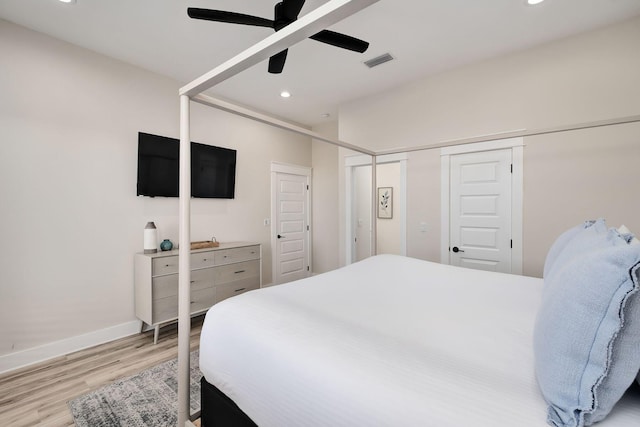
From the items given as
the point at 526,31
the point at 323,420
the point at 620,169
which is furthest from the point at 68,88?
the point at 620,169

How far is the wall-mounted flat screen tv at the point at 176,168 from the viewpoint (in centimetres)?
299

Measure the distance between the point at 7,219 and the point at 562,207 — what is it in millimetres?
4952

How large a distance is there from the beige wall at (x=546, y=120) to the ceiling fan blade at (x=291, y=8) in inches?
85.3

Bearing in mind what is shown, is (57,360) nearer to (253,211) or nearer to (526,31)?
(253,211)

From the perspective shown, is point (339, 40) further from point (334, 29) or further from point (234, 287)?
point (234, 287)

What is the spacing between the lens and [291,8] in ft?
5.73

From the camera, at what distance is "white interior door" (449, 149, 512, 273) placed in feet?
9.50

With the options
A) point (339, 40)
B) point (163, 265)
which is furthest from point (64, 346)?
point (339, 40)

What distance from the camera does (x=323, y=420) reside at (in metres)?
0.83

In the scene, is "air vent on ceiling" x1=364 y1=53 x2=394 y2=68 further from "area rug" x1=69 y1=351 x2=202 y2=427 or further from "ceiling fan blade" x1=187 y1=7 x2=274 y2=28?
"area rug" x1=69 y1=351 x2=202 y2=427

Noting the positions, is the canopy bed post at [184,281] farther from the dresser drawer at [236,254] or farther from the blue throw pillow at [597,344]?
the dresser drawer at [236,254]

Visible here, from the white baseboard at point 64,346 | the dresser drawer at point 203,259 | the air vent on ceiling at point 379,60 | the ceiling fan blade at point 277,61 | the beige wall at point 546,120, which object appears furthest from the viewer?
the dresser drawer at point 203,259

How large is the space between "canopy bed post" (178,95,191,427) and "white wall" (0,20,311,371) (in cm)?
202

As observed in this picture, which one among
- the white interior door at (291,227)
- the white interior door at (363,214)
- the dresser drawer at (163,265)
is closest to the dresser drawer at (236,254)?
the dresser drawer at (163,265)
